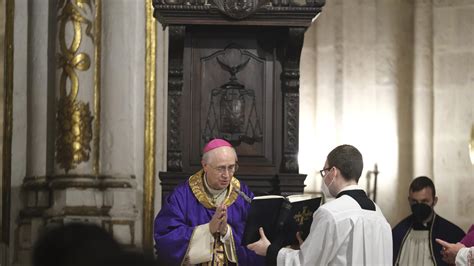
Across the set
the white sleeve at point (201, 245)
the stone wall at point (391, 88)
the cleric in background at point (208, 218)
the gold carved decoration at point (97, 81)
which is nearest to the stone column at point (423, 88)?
the stone wall at point (391, 88)

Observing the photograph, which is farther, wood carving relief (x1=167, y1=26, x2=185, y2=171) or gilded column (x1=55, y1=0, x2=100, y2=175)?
gilded column (x1=55, y1=0, x2=100, y2=175)

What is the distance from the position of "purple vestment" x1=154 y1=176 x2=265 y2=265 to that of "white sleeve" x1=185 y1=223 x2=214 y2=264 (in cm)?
4

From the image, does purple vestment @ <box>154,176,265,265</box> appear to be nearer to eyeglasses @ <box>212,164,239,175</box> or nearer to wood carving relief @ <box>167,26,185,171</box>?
eyeglasses @ <box>212,164,239,175</box>

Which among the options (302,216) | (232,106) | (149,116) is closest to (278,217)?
(302,216)

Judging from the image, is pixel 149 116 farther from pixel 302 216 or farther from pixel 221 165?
pixel 302 216

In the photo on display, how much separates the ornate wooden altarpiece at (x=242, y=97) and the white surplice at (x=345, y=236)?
169 centimetres

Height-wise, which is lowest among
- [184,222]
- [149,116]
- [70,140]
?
[184,222]

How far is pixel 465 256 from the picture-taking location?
5.85 metres

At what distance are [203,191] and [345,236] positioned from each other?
147 cm

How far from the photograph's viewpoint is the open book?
16.7 feet

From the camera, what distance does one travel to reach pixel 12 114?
8305 mm

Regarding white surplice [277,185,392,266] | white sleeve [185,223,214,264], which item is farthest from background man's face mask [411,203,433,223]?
white surplice [277,185,392,266]

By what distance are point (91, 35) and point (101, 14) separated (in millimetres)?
214

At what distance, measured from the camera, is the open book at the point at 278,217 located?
5.10 m
